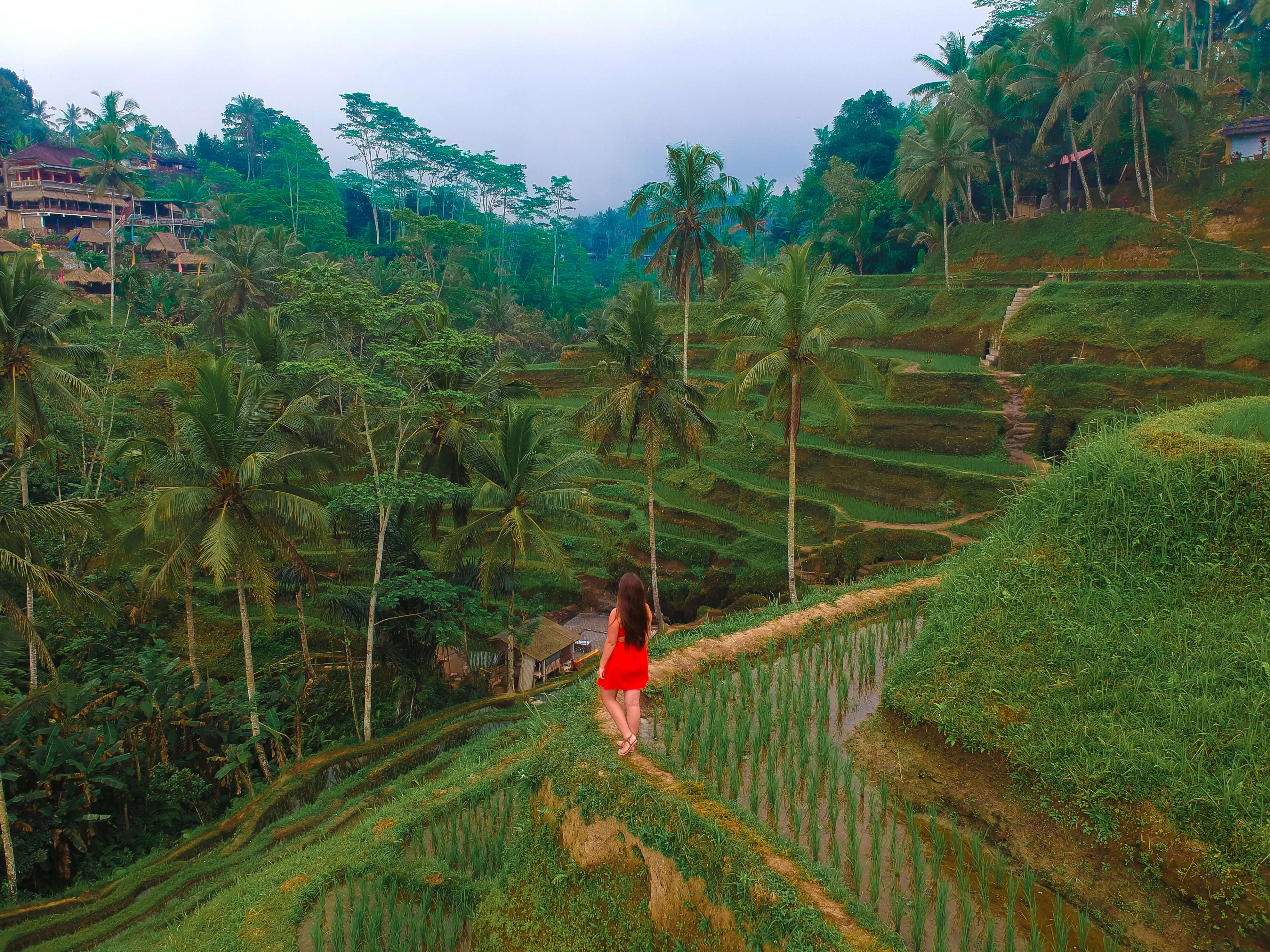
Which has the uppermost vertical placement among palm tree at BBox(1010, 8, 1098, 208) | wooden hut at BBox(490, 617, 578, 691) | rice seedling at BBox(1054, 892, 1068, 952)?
palm tree at BBox(1010, 8, 1098, 208)

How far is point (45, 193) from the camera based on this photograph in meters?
42.8

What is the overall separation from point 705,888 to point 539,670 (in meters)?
12.9

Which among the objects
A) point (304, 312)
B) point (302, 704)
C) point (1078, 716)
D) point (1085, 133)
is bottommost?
point (302, 704)

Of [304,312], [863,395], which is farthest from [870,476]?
[304,312]

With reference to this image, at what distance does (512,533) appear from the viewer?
47.1 feet

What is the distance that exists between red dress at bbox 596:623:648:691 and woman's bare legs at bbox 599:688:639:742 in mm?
119

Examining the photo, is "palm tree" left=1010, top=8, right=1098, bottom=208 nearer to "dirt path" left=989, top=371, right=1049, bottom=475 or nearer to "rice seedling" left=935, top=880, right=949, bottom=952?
"dirt path" left=989, top=371, right=1049, bottom=475

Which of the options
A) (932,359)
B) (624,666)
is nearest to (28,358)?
(624,666)

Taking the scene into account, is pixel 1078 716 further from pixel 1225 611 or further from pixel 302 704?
pixel 302 704

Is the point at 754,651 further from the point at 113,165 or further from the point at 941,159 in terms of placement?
the point at 113,165

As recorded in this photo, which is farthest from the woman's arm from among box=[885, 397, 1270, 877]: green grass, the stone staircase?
the stone staircase

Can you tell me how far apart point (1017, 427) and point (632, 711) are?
61.8ft

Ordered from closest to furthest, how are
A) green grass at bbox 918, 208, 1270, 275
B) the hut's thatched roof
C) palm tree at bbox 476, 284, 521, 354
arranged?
green grass at bbox 918, 208, 1270, 275
palm tree at bbox 476, 284, 521, 354
the hut's thatched roof

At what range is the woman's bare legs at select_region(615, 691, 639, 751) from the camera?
5.46 metres
